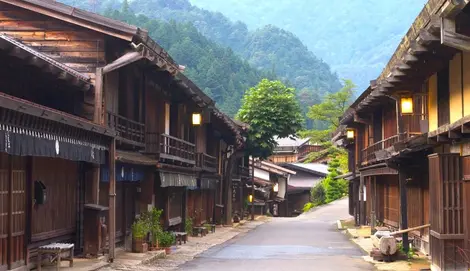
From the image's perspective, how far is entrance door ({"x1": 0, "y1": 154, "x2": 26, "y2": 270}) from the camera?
Result: 14.0m

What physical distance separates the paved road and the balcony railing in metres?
3.94

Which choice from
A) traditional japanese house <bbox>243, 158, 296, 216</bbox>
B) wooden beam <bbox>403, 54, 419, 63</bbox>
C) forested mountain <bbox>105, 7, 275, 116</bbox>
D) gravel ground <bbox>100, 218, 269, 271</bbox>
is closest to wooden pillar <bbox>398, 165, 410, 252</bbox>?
gravel ground <bbox>100, 218, 269, 271</bbox>

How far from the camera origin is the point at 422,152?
61.7 feet

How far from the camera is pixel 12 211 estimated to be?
14.5 meters

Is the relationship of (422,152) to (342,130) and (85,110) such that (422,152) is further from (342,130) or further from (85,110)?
(342,130)

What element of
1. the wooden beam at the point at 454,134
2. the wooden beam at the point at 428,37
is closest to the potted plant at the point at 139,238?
the wooden beam at the point at 454,134

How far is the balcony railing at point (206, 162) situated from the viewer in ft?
109

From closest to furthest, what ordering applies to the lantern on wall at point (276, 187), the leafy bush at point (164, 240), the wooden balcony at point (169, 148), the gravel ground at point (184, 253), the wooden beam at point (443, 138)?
the wooden beam at point (443, 138)
the gravel ground at point (184, 253)
the leafy bush at point (164, 240)
the wooden balcony at point (169, 148)
the lantern on wall at point (276, 187)

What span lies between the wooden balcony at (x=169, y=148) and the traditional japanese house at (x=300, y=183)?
44962 mm

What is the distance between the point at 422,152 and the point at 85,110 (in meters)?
9.22

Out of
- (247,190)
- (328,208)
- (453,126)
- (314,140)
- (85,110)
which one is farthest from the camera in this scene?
(314,140)

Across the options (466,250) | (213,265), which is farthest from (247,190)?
(466,250)

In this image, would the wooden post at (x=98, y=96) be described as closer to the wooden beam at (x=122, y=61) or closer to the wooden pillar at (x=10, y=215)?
the wooden beam at (x=122, y=61)

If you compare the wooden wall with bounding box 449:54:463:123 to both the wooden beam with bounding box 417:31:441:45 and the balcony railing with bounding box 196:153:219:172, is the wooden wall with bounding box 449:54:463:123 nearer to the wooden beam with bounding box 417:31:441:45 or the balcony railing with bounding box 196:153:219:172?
the wooden beam with bounding box 417:31:441:45
